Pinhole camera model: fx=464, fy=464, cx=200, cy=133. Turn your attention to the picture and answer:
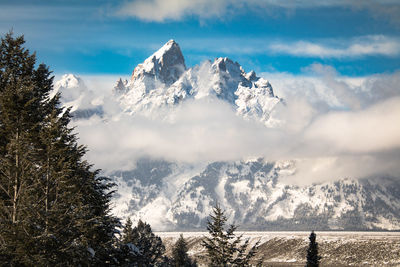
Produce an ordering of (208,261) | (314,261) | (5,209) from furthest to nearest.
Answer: (314,261) < (208,261) < (5,209)

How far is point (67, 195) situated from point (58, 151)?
2500 millimetres

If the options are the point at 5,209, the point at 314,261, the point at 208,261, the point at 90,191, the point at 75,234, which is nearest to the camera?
the point at 5,209

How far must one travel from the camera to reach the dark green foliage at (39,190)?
73.3ft

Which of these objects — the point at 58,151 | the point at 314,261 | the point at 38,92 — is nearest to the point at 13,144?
the point at 58,151

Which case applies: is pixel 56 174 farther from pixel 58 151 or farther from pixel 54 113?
pixel 54 113

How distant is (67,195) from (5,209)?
12.0 ft

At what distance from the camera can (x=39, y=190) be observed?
25.7 meters

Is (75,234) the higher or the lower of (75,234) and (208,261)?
the higher

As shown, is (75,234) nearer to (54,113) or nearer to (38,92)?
(54,113)

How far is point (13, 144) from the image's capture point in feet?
78.7

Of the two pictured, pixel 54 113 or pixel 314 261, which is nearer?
pixel 54 113

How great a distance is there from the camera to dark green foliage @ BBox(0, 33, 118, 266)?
73.3 feet

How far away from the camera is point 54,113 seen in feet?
88.8

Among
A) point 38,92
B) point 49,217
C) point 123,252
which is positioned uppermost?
point 38,92
